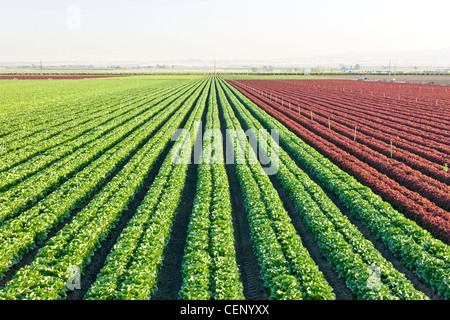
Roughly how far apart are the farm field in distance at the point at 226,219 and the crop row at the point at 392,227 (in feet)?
0.18

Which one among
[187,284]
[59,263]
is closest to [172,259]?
[187,284]

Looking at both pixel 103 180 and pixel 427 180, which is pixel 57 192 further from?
pixel 427 180

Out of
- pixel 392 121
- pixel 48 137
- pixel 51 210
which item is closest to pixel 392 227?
pixel 51 210

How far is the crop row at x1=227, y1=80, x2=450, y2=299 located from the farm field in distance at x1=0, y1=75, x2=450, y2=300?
0.05 m

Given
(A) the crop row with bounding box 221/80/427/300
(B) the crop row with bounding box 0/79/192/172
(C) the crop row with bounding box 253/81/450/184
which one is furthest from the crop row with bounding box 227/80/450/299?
(B) the crop row with bounding box 0/79/192/172

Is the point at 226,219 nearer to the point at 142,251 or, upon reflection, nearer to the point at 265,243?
the point at 265,243

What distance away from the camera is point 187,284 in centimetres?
906

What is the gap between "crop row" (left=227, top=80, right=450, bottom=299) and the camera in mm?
9953

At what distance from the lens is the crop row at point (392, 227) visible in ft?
32.7

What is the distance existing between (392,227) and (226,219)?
6140mm

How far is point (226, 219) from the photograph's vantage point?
1287 centimetres

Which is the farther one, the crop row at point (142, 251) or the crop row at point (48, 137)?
the crop row at point (48, 137)

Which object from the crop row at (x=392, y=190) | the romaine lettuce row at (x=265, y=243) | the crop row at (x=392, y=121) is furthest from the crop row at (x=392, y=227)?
the crop row at (x=392, y=121)

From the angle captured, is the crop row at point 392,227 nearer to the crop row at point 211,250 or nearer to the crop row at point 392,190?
→ the crop row at point 392,190
